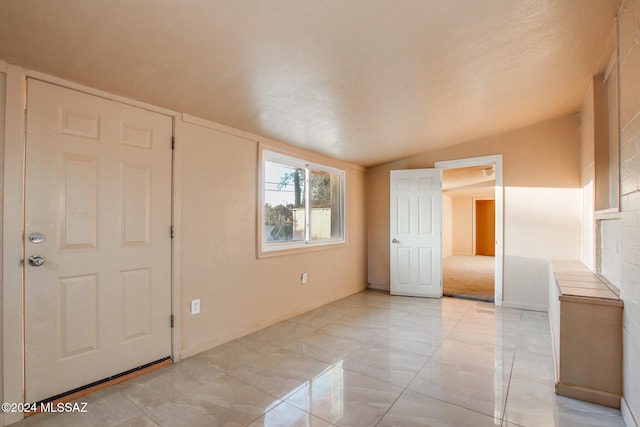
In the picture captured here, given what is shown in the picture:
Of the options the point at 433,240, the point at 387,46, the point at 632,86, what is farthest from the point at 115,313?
the point at 433,240

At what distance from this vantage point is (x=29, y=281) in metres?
1.87

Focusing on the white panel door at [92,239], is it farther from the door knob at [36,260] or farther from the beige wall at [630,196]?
the beige wall at [630,196]

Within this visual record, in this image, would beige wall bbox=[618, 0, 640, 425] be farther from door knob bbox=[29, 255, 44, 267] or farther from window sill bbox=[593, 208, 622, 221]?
door knob bbox=[29, 255, 44, 267]

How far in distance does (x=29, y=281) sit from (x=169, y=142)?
132cm

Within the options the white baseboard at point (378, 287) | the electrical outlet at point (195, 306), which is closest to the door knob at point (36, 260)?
the electrical outlet at point (195, 306)

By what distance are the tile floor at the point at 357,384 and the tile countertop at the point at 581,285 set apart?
26.7 inches

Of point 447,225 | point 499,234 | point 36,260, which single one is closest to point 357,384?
point 36,260

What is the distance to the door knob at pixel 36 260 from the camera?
188 cm

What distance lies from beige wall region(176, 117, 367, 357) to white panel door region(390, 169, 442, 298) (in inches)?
71.3

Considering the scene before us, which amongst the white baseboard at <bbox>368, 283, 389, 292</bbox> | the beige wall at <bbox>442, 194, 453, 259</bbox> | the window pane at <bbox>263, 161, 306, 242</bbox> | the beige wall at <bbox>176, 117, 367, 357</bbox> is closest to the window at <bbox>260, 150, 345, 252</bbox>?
the window pane at <bbox>263, 161, 306, 242</bbox>

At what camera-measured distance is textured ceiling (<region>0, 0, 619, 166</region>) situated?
1.52 m

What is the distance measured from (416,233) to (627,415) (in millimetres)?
3196

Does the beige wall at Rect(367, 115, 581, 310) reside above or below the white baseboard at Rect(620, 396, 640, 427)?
above

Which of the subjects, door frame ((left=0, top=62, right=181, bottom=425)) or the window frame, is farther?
the window frame
